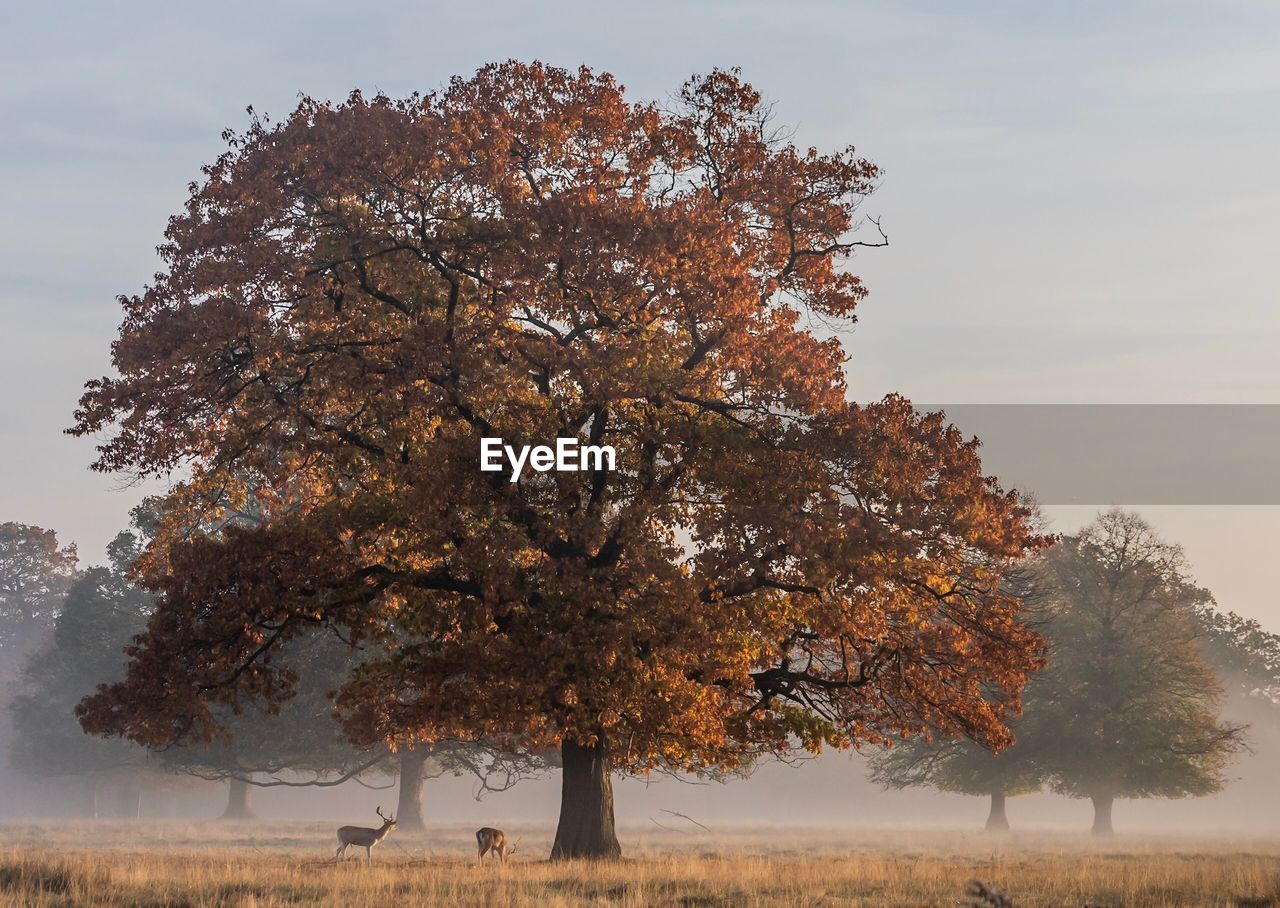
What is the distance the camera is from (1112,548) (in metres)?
47.9

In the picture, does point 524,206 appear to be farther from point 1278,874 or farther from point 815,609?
point 1278,874

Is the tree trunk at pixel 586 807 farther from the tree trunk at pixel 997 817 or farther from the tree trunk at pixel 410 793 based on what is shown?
the tree trunk at pixel 997 817

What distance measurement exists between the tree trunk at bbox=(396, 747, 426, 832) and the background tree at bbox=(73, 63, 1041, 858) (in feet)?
92.9

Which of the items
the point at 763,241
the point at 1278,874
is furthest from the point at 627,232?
the point at 1278,874

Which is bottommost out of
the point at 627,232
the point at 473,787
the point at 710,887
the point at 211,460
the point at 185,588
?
the point at 473,787

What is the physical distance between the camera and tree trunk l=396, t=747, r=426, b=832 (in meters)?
52.0

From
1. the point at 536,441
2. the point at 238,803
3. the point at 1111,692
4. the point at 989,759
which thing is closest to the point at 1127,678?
the point at 1111,692

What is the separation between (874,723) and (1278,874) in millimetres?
7444

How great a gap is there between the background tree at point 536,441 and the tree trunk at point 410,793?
28.3 meters

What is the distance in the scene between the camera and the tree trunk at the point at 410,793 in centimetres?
5197

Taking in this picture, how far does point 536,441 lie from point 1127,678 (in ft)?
101

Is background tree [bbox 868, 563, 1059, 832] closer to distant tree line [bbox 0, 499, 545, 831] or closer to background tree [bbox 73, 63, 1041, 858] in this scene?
distant tree line [bbox 0, 499, 545, 831]

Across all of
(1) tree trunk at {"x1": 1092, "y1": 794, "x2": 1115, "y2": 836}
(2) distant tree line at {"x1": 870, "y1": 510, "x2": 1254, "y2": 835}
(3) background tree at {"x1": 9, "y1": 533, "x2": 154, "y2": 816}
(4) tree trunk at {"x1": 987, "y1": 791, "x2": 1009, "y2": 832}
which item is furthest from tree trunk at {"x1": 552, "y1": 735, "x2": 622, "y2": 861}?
(3) background tree at {"x1": 9, "y1": 533, "x2": 154, "y2": 816}

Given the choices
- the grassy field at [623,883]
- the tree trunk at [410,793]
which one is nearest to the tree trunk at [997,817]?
the tree trunk at [410,793]
